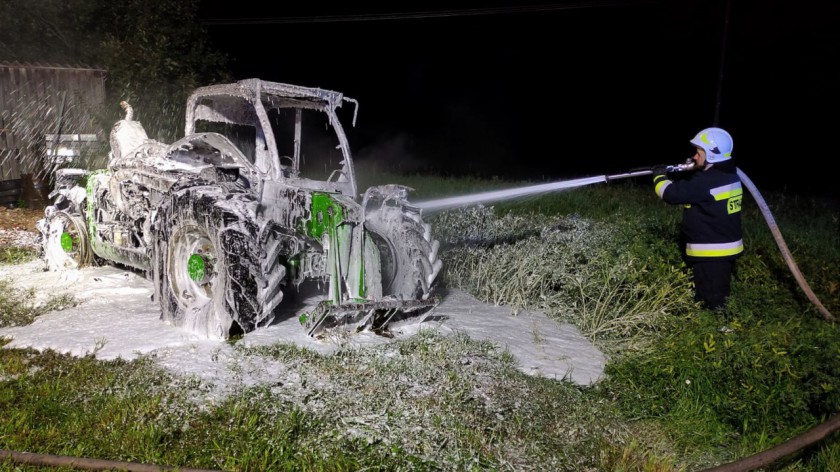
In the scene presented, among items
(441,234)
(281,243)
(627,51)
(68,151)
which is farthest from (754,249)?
(627,51)

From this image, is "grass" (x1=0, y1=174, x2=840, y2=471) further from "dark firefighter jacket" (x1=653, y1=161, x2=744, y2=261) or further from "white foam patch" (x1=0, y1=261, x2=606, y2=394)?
"dark firefighter jacket" (x1=653, y1=161, x2=744, y2=261)

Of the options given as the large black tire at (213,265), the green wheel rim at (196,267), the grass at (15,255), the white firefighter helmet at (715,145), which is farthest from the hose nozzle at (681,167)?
the grass at (15,255)

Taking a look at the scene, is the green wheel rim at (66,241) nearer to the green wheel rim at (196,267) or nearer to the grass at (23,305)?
the grass at (23,305)

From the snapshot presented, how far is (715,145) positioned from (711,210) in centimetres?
65

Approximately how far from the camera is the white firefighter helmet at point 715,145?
687 centimetres

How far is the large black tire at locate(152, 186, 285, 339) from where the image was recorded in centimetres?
562

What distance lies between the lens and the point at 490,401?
4859mm

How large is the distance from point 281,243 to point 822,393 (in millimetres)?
4193

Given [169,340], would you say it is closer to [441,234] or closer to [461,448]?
[461,448]

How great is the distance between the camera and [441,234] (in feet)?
30.3

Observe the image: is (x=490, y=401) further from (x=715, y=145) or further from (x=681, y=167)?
(x=715, y=145)

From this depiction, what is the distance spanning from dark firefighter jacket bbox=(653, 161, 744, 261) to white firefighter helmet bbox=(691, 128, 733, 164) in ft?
0.26

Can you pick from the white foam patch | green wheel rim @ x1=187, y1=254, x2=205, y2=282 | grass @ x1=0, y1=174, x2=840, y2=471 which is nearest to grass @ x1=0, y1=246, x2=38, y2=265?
the white foam patch

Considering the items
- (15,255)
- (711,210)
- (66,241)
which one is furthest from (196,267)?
(711,210)
